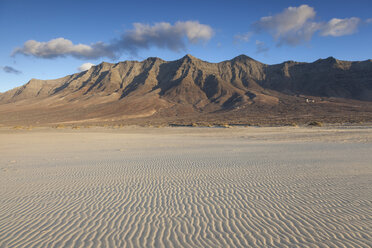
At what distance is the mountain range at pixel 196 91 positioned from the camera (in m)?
92.7

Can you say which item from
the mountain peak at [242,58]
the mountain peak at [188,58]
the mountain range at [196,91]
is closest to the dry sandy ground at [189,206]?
the mountain range at [196,91]

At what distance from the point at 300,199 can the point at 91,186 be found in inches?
231

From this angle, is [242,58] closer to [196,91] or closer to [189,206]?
[196,91]

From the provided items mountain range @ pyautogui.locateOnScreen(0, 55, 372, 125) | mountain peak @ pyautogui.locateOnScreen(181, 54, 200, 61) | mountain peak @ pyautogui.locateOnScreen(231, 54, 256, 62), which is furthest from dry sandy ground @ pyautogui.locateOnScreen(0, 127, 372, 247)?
mountain peak @ pyautogui.locateOnScreen(231, 54, 256, 62)

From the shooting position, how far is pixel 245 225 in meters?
5.00

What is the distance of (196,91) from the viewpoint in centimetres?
11988

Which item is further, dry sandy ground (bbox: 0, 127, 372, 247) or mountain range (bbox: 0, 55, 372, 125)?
mountain range (bbox: 0, 55, 372, 125)

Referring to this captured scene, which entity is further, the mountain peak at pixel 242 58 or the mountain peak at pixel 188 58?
the mountain peak at pixel 242 58

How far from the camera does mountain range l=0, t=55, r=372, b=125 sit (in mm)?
92688

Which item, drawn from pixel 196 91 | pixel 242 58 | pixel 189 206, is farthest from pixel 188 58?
pixel 189 206

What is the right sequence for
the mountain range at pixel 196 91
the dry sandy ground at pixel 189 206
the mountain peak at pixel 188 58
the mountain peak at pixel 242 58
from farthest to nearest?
the mountain peak at pixel 242 58 → the mountain peak at pixel 188 58 → the mountain range at pixel 196 91 → the dry sandy ground at pixel 189 206

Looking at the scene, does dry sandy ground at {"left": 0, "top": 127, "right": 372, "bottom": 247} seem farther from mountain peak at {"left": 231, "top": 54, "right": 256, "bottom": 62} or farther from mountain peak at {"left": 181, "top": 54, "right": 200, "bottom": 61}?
mountain peak at {"left": 231, "top": 54, "right": 256, "bottom": 62}

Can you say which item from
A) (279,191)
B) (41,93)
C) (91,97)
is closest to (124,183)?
(279,191)

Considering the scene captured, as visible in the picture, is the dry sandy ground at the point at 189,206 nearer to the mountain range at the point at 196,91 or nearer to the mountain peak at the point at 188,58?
the mountain range at the point at 196,91
